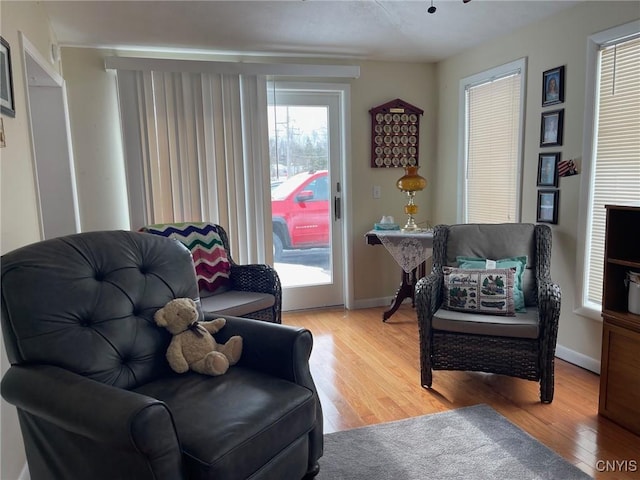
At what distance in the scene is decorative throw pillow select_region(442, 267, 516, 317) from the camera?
99.4 inches

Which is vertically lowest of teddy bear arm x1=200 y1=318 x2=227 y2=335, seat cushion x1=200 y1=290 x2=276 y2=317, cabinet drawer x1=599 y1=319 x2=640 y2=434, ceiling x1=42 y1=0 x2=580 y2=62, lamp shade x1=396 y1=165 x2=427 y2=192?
cabinet drawer x1=599 y1=319 x2=640 y2=434

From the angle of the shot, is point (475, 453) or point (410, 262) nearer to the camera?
point (475, 453)

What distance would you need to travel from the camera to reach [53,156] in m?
3.14

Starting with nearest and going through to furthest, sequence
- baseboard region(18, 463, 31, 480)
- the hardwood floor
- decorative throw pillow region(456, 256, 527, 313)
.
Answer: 1. baseboard region(18, 463, 31, 480)
2. the hardwood floor
3. decorative throw pillow region(456, 256, 527, 313)

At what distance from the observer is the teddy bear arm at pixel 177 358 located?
5.57ft

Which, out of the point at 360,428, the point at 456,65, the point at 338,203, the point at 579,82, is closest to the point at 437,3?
the point at 579,82

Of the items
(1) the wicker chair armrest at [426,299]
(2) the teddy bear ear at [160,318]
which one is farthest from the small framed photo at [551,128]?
(2) the teddy bear ear at [160,318]

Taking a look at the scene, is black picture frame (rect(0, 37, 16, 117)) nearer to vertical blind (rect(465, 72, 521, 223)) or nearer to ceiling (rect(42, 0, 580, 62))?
ceiling (rect(42, 0, 580, 62))

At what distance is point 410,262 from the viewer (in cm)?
360

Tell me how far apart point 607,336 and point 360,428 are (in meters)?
1.31

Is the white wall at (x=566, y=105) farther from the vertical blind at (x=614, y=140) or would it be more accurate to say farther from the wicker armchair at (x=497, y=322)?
the wicker armchair at (x=497, y=322)

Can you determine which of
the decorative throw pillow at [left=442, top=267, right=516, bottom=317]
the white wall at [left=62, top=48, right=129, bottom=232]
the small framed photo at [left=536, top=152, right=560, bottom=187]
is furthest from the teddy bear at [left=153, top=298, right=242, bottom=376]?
the small framed photo at [left=536, top=152, right=560, bottom=187]

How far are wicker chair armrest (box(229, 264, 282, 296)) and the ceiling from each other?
1.64 metres

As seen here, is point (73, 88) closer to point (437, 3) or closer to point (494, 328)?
point (437, 3)
